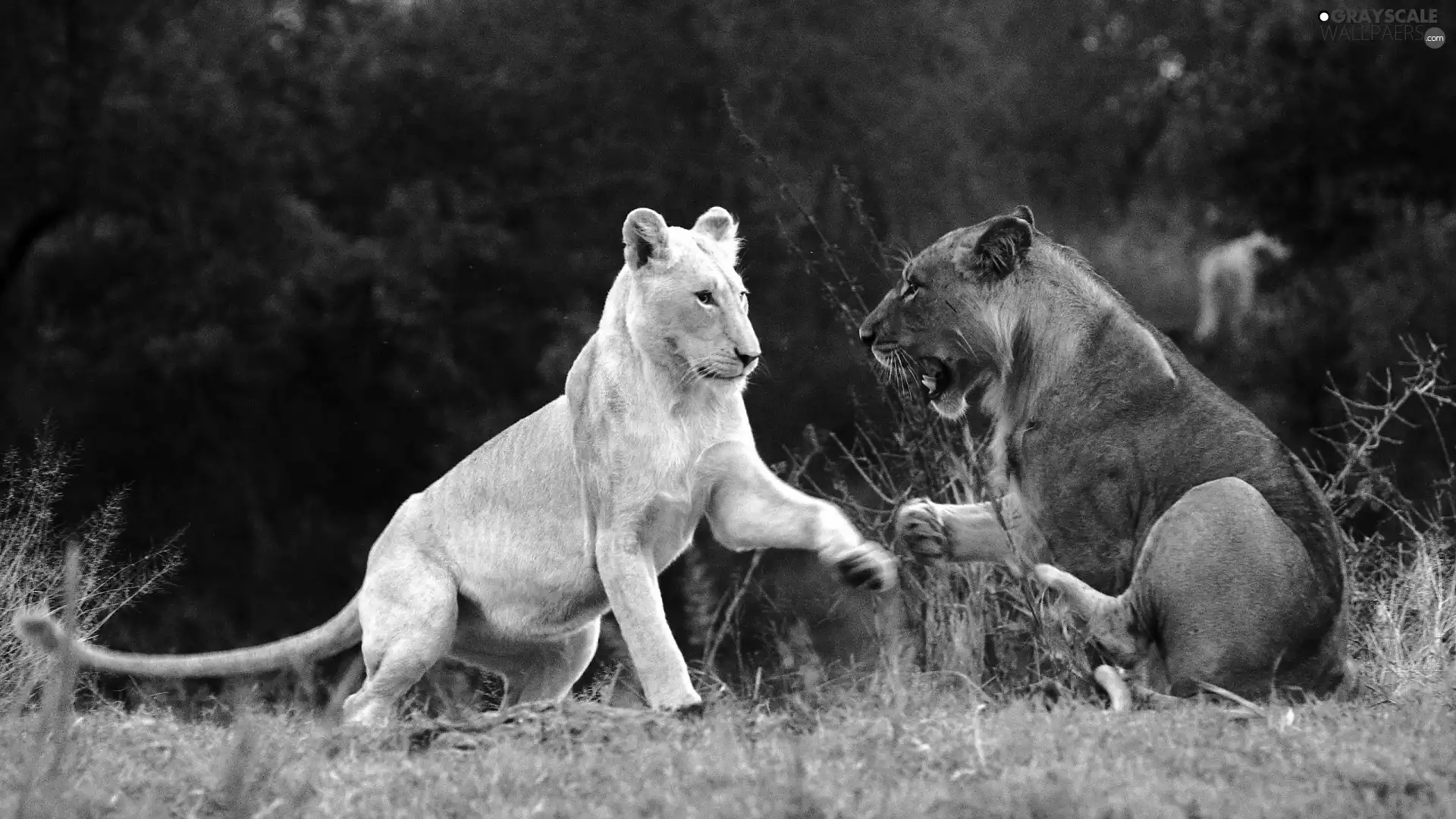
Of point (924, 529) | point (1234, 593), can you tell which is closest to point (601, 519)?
point (924, 529)

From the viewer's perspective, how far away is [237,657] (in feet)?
21.7

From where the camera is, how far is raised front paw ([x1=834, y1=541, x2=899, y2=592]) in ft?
18.6

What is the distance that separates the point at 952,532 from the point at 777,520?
68 centimetres

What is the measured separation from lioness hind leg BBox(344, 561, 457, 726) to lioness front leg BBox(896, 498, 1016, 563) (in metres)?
1.53

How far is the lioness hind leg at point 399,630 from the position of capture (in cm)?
640

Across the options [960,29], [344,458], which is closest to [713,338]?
[344,458]

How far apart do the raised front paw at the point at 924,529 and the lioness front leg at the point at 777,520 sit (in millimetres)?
367

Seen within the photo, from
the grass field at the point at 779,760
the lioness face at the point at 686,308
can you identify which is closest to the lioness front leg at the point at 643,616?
the grass field at the point at 779,760

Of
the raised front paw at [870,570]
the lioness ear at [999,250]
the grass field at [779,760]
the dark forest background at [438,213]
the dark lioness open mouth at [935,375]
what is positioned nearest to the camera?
the grass field at [779,760]

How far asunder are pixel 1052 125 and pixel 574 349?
18.9 meters

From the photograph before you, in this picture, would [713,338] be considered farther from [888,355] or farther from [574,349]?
[574,349]

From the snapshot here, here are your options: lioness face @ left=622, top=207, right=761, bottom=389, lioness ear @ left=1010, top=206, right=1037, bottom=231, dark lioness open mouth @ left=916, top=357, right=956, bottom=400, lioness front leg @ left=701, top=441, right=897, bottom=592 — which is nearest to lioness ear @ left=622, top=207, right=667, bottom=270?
lioness face @ left=622, top=207, right=761, bottom=389

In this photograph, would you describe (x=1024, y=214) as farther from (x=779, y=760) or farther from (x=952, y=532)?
(x=779, y=760)

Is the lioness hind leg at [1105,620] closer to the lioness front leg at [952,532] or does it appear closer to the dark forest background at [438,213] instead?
the lioness front leg at [952,532]
